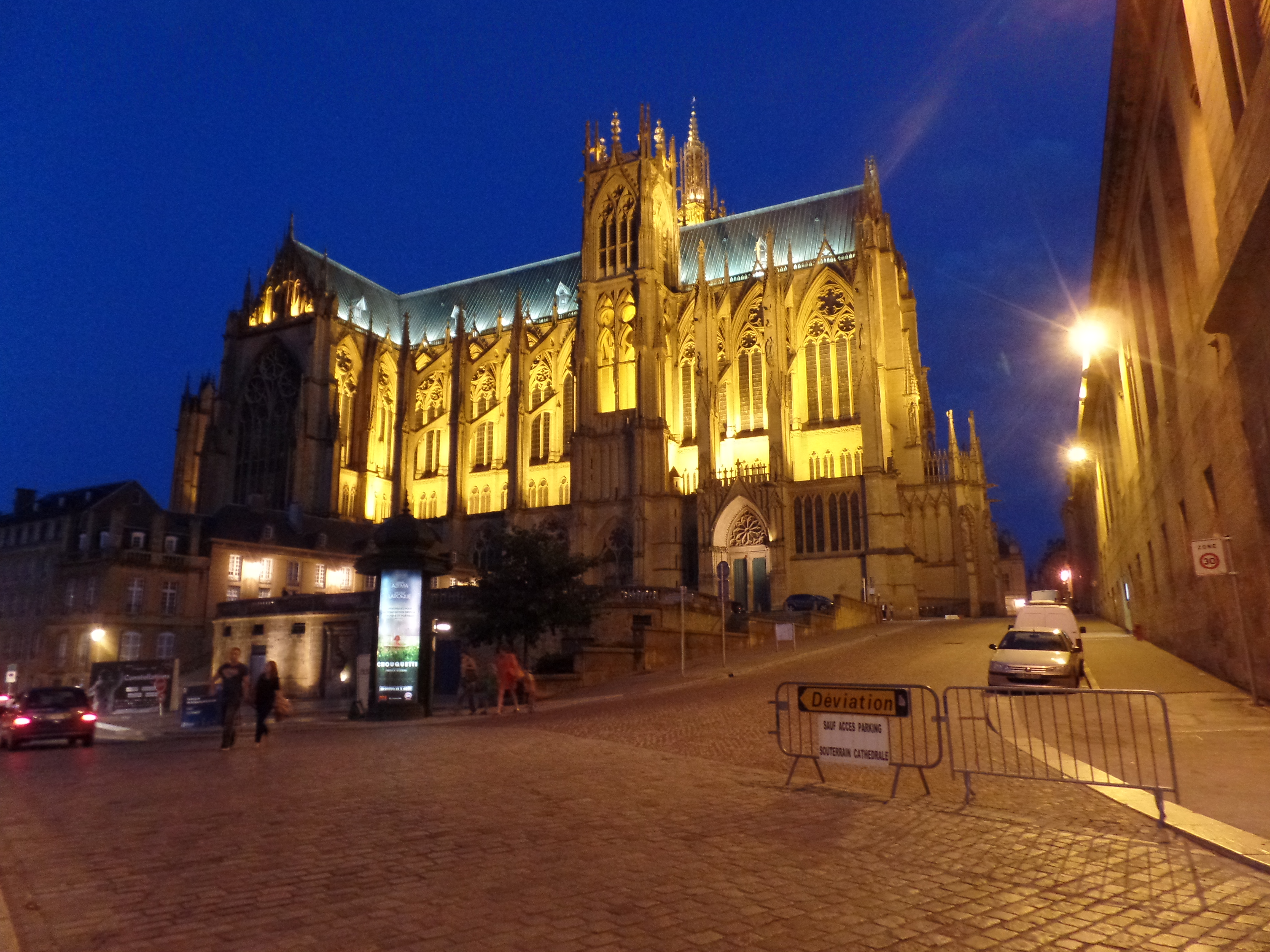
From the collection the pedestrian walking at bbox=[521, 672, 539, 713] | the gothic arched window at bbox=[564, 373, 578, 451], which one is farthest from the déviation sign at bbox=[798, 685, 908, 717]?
the gothic arched window at bbox=[564, 373, 578, 451]

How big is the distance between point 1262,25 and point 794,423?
38.7m

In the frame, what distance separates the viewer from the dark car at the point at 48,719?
17.1 meters

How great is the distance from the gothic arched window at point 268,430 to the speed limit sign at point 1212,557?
56298mm

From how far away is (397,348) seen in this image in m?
66.2

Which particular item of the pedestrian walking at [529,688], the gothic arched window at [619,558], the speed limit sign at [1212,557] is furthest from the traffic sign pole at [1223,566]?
the gothic arched window at [619,558]

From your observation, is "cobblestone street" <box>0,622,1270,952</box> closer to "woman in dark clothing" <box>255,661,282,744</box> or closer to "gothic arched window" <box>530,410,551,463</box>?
"woman in dark clothing" <box>255,661,282,744</box>

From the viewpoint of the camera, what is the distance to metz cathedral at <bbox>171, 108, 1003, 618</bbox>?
4541 centimetres

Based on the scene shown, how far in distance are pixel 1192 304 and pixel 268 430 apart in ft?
196

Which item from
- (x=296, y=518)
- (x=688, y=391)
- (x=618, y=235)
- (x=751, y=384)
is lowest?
(x=296, y=518)

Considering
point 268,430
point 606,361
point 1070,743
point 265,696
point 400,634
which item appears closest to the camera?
point 1070,743

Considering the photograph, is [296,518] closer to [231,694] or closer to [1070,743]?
[231,694]

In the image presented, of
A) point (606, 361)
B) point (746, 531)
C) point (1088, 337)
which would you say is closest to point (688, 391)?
point (606, 361)

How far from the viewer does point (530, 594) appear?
2556 cm

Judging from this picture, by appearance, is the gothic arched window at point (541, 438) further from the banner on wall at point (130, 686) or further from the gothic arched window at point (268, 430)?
the banner on wall at point (130, 686)
